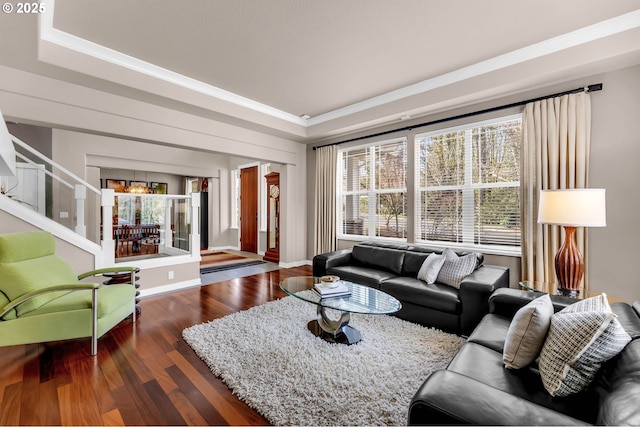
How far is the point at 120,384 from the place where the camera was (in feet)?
6.47

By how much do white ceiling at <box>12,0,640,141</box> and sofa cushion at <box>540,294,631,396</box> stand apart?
2497 millimetres

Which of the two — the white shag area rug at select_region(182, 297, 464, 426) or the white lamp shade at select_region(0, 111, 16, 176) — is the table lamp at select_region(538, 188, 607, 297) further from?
the white lamp shade at select_region(0, 111, 16, 176)

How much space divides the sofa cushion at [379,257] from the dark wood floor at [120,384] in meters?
2.38

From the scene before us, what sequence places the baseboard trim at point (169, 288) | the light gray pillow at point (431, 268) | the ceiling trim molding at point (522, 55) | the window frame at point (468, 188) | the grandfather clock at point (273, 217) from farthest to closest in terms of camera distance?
the grandfather clock at point (273, 217), the baseboard trim at point (169, 288), the window frame at point (468, 188), the light gray pillow at point (431, 268), the ceiling trim molding at point (522, 55)

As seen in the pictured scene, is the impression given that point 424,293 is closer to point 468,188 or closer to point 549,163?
point 468,188

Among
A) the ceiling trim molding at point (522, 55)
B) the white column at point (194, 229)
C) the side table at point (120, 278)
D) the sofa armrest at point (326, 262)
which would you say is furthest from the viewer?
the white column at point (194, 229)

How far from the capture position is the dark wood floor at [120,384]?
1666mm

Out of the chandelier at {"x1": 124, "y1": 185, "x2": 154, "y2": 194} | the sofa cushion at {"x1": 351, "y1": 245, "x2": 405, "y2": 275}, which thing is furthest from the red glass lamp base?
the chandelier at {"x1": 124, "y1": 185, "x2": 154, "y2": 194}

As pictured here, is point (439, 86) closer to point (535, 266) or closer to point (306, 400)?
point (535, 266)

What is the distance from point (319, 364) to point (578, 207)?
249cm

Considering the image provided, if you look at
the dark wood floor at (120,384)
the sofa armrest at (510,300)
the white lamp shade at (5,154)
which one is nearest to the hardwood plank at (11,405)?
the dark wood floor at (120,384)

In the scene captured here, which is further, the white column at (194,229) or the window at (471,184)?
the white column at (194,229)

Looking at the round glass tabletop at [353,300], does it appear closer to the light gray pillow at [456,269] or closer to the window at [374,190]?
the light gray pillow at [456,269]

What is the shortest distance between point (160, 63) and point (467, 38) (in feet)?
11.2
